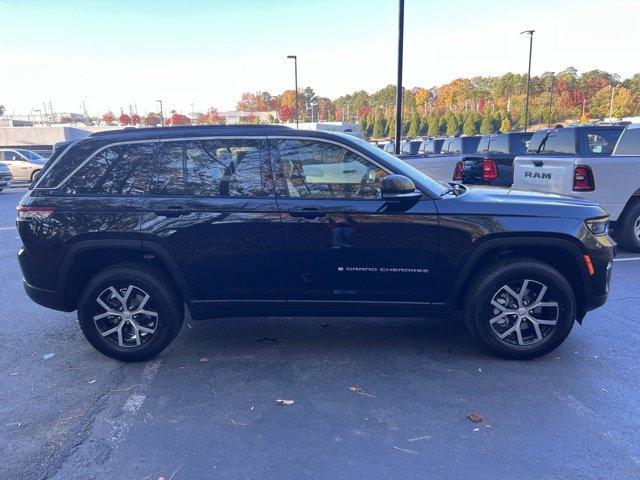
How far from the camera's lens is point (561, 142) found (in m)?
8.11

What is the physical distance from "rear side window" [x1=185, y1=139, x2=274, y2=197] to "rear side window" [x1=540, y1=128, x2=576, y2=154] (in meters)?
6.22

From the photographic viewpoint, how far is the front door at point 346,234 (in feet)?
12.3

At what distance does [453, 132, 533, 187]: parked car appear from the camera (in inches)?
385

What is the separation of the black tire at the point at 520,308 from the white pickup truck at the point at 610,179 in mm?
3661

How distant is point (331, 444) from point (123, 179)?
8.57ft

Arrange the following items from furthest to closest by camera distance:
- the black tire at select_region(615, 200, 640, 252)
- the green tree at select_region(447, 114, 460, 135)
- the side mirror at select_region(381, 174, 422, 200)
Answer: the green tree at select_region(447, 114, 460, 135) < the black tire at select_region(615, 200, 640, 252) < the side mirror at select_region(381, 174, 422, 200)

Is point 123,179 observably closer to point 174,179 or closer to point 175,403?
point 174,179

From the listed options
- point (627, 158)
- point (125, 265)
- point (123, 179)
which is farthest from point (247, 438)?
A: point (627, 158)

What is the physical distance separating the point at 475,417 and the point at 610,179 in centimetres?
534

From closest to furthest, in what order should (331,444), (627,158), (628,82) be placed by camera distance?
(331,444), (627,158), (628,82)

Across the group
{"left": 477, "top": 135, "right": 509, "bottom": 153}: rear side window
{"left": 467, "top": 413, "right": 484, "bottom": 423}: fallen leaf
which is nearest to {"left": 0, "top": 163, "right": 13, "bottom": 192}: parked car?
{"left": 477, "top": 135, "right": 509, "bottom": 153}: rear side window

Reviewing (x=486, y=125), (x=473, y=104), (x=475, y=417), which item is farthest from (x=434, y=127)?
(x=475, y=417)

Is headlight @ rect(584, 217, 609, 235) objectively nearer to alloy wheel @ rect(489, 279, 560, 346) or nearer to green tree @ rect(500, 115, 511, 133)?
alloy wheel @ rect(489, 279, 560, 346)

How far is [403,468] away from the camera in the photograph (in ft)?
8.80
